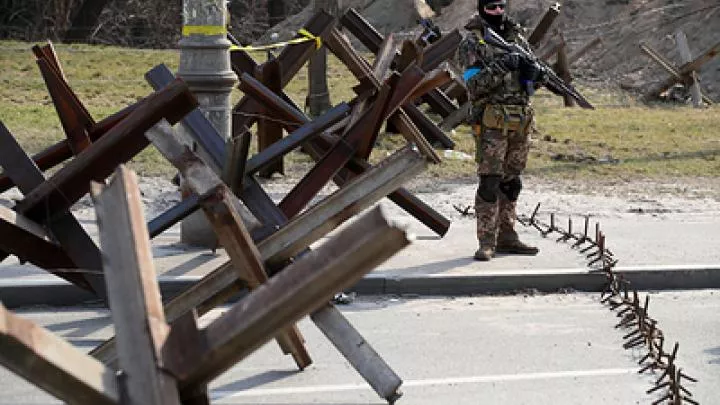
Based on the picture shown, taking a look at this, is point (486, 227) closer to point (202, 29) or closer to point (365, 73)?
point (365, 73)

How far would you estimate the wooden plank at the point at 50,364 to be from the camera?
9.12 feet

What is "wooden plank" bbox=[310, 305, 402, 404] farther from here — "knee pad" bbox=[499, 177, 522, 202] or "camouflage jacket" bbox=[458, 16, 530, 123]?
"knee pad" bbox=[499, 177, 522, 202]

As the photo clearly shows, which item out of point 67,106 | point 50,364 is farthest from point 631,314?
point 50,364

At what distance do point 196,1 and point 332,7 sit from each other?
23.2 feet

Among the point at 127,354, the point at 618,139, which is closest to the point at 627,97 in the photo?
the point at 618,139

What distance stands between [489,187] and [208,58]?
2194 mm

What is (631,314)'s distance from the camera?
7930 millimetres

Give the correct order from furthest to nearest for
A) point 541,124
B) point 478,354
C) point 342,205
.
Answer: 1. point 541,124
2. point 478,354
3. point 342,205

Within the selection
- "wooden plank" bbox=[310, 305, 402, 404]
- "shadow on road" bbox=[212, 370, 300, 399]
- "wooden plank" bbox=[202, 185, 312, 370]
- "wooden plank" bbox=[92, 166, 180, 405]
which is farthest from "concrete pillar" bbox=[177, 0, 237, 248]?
"wooden plank" bbox=[92, 166, 180, 405]

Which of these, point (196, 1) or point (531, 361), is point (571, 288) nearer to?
point (531, 361)

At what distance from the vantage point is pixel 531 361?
7082 mm

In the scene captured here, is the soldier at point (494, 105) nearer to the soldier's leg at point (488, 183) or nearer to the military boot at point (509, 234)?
the soldier's leg at point (488, 183)

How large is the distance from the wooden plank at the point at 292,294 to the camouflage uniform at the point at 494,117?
20.7 feet

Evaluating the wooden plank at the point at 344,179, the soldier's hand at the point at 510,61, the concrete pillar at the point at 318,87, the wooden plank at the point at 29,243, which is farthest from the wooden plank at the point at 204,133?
the concrete pillar at the point at 318,87
